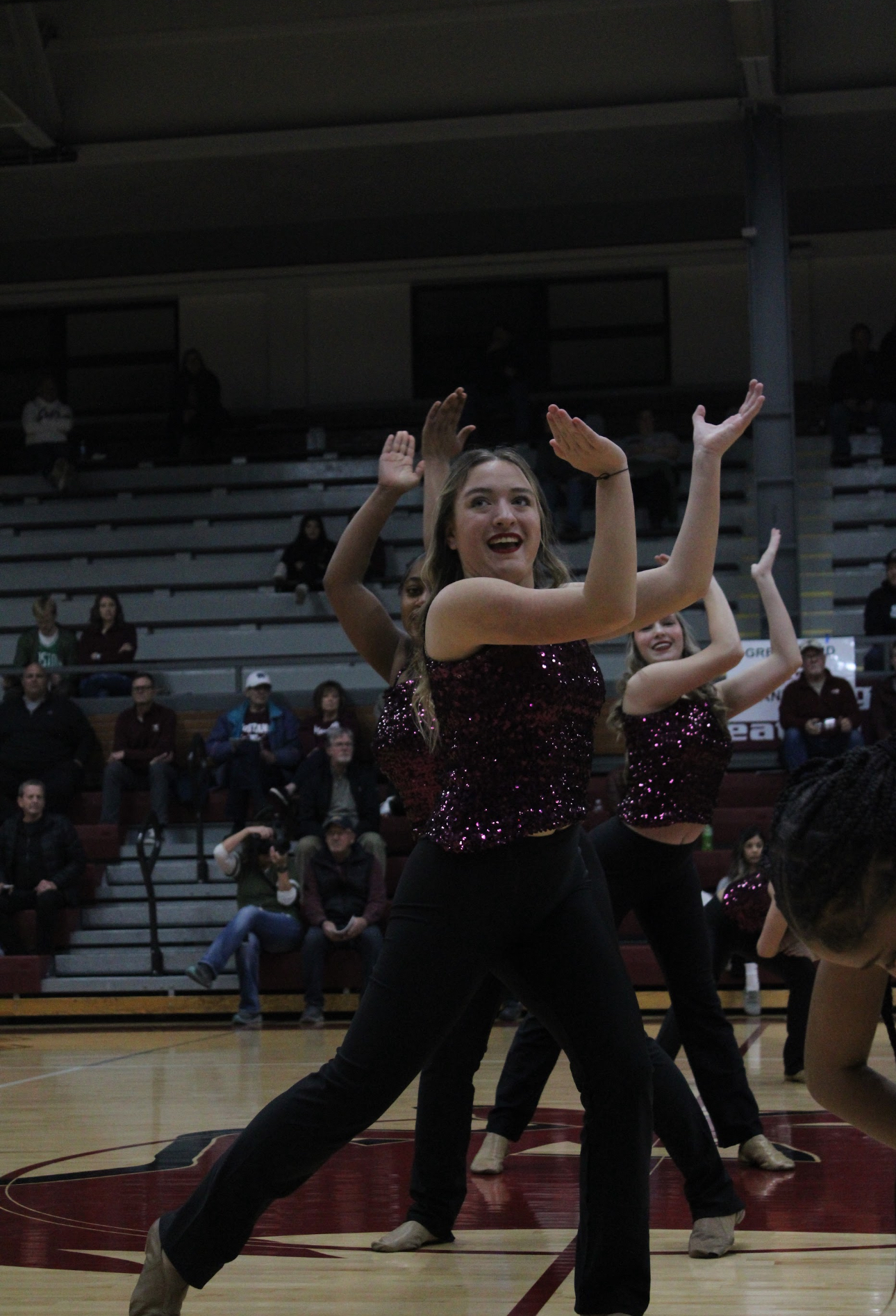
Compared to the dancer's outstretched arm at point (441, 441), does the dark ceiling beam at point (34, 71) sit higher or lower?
higher

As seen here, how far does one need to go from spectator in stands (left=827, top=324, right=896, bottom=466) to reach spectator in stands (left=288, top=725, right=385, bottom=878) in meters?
7.00

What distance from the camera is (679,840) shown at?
13.5 feet

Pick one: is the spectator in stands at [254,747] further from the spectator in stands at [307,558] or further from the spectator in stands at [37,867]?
the spectator in stands at [307,558]

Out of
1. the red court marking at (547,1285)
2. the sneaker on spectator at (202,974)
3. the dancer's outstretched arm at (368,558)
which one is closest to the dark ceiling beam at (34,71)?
the sneaker on spectator at (202,974)

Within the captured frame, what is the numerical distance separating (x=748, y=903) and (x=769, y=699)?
5768 millimetres

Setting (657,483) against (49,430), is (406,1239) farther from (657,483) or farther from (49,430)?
(49,430)

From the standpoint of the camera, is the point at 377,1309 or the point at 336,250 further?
the point at 336,250

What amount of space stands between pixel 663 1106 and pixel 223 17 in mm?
12602

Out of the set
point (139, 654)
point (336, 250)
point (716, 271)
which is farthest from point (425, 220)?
point (139, 654)

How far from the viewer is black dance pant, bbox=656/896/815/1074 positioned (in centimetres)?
630

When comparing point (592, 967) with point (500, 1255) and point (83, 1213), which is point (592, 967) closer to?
point (500, 1255)

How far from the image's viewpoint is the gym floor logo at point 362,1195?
3.73m

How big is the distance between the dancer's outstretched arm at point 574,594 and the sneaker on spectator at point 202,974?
7530 millimetres

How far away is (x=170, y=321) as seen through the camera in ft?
61.4
